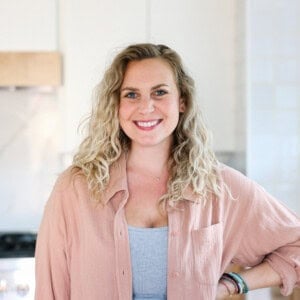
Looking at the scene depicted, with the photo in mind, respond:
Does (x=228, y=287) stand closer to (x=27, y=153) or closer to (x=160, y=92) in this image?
(x=160, y=92)

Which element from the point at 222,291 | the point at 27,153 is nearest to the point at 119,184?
the point at 222,291

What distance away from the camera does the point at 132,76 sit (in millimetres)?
1173

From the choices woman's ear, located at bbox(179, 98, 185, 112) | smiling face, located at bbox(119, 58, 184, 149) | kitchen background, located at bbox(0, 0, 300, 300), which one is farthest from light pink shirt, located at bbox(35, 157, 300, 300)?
kitchen background, located at bbox(0, 0, 300, 300)

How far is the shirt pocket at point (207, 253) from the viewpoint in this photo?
113cm

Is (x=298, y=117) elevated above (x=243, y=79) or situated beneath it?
situated beneath

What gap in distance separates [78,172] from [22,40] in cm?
107

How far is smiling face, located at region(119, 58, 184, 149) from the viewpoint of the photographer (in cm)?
115

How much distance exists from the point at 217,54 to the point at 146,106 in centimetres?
105

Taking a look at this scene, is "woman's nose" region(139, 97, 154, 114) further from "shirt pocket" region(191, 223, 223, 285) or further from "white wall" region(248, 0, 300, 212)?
"white wall" region(248, 0, 300, 212)

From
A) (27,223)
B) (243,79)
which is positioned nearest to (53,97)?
(27,223)

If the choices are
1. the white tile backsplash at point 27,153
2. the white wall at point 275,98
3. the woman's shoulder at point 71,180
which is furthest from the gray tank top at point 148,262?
the white tile backsplash at point 27,153

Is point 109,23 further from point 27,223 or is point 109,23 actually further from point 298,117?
point 27,223

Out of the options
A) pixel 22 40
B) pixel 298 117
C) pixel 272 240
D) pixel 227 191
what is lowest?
pixel 272 240

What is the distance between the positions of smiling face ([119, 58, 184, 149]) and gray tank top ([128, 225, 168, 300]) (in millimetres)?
217
